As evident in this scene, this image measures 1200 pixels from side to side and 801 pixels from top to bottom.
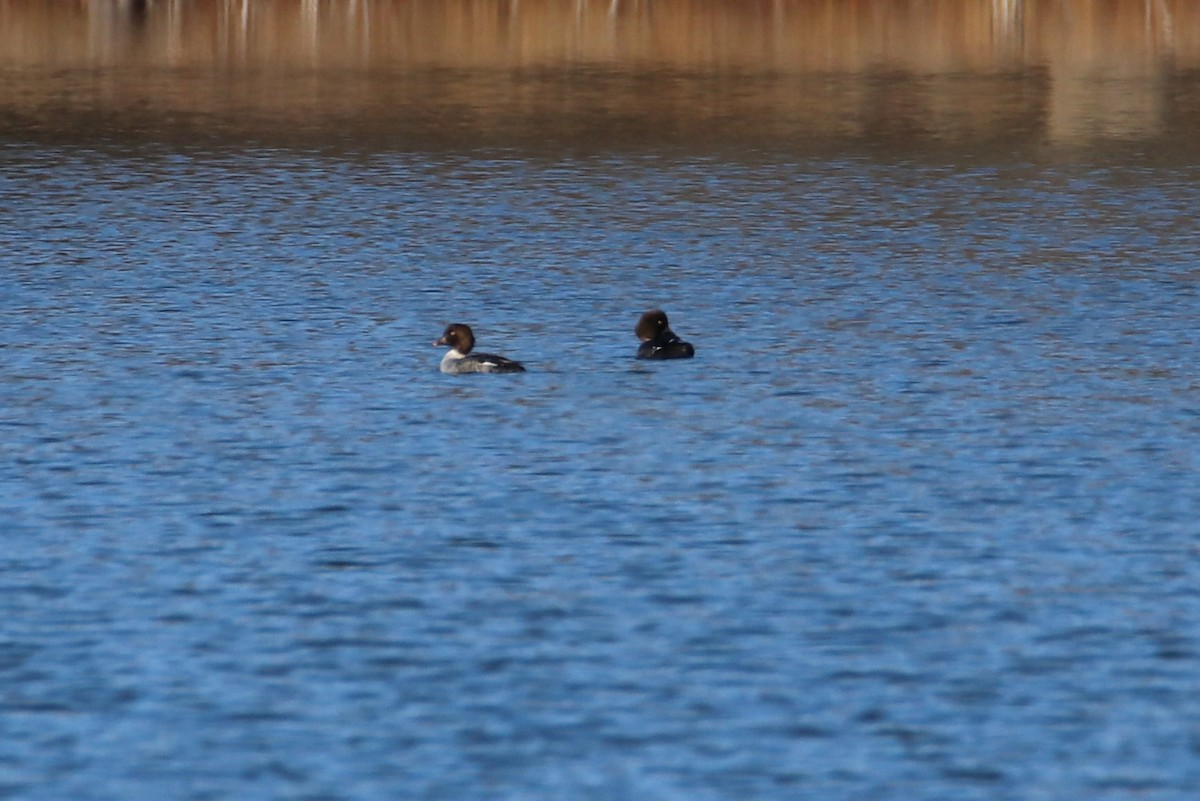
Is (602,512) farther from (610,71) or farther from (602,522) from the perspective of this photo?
(610,71)

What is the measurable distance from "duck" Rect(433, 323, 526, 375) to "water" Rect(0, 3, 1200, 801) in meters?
0.38

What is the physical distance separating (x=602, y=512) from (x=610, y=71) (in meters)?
53.7

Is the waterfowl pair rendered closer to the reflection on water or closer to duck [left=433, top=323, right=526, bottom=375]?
duck [left=433, top=323, right=526, bottom=375]

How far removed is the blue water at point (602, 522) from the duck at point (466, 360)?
0.58 ft

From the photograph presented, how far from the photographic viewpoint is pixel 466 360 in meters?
26.7

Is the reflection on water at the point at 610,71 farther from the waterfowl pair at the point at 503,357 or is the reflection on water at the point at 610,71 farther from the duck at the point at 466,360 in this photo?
the duck at the point at 466,360

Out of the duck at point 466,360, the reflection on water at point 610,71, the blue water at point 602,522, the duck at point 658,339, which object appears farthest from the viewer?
the reflection on water at point 610,71

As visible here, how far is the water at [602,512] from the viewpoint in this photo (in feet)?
47.5

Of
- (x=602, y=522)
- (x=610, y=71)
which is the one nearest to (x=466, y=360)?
(x=602, y=522)

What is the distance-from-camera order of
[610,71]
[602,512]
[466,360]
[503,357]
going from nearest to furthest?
[602,512], [466,360], [503,357], [610,71]

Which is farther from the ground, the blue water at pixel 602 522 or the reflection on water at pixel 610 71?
the reflection on water at pixel 610 71

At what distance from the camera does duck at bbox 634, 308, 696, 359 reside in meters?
27.3

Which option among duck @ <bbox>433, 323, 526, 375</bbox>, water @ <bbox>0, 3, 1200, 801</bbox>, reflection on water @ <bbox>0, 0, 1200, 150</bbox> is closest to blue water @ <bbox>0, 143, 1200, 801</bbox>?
water @ <bbox>0, 3, 1200, 801</bbox>

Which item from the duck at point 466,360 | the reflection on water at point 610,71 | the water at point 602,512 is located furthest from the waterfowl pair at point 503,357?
the reflection on water at point 610,71
